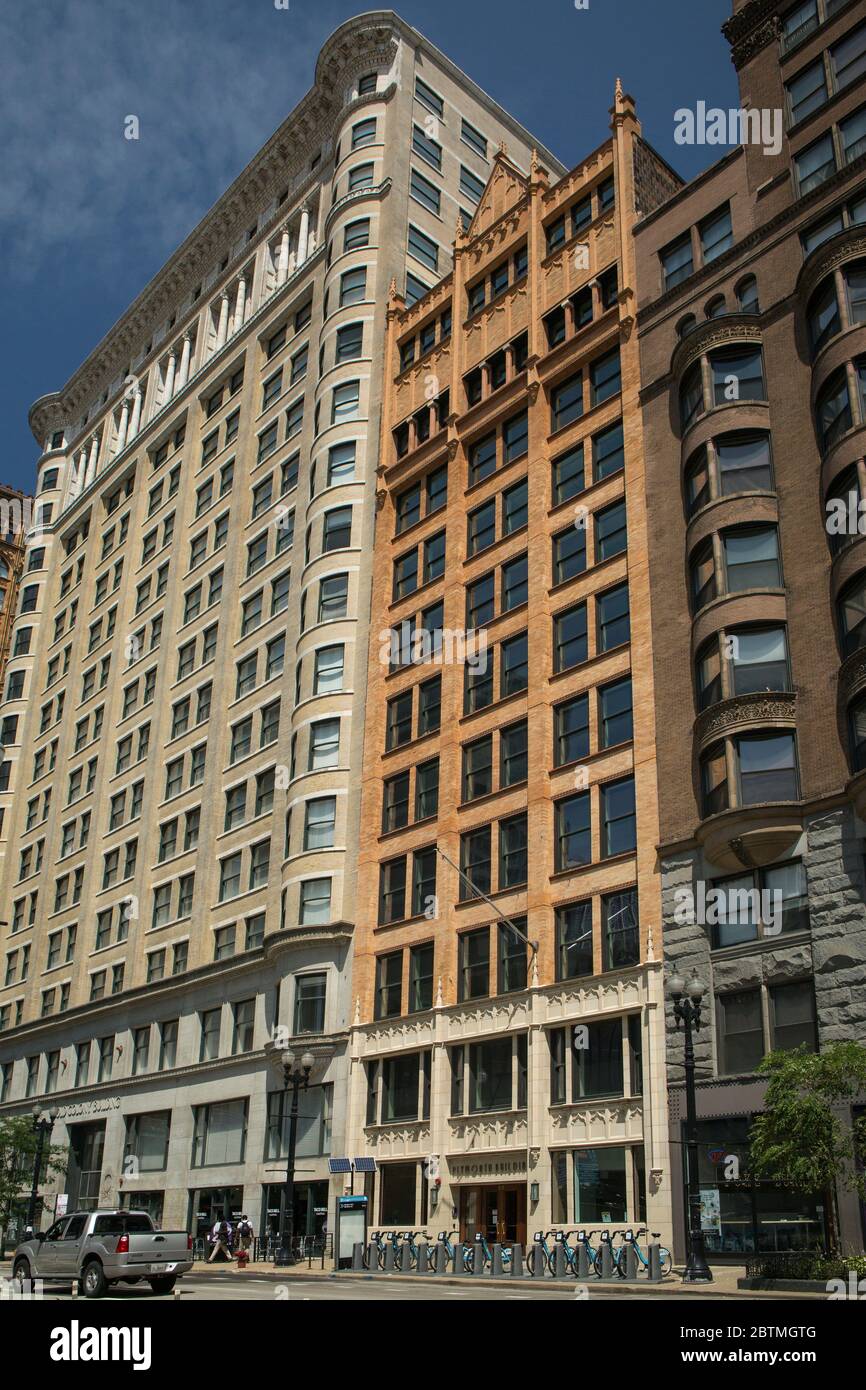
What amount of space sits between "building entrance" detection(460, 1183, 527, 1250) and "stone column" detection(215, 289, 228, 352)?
53.4 meters

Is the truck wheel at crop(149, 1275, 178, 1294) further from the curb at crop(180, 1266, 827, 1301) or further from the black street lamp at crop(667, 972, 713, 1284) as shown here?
the black street lamp at crop(667, 972, 713, 1284)

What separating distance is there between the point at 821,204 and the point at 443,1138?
31.0 metres

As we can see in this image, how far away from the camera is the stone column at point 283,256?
230 feet

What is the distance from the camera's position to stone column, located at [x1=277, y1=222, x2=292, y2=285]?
230 ft

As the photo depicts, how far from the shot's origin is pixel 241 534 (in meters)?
64.0

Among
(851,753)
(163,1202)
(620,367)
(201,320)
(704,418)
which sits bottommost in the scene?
(163,1202)

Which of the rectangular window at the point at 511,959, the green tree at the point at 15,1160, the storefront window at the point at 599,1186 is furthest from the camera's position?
the green tree at the point at 15,1160

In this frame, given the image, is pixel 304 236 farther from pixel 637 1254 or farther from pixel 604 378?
pixel 637 1254

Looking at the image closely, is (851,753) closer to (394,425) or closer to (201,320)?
(394,425)

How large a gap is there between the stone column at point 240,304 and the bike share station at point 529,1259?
53.8 metres

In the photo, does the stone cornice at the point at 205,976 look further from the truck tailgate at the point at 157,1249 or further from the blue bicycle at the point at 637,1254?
the truck tailgate at the point at 157,1249

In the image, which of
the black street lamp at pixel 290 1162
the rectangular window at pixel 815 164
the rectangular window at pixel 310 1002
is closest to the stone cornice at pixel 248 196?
the rectangular window at pixel 815 164

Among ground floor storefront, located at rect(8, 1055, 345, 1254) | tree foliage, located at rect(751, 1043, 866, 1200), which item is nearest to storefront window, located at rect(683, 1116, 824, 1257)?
tree foliage, located at rect(751, 1043, 866, 1200)

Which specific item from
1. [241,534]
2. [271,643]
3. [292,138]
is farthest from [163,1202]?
[292,138]
